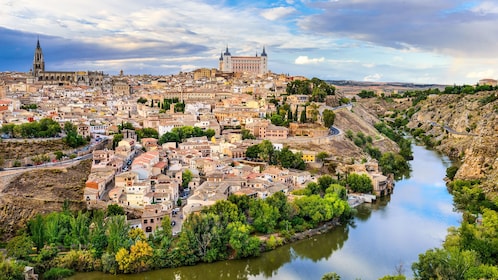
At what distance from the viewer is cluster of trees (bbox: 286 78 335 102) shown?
3716cm

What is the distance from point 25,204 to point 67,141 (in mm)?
5685

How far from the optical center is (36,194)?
1691 cm

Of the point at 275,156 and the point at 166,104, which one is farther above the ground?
the point at 166,104

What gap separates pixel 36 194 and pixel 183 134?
10.3 metres

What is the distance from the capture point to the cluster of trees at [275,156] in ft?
75.6

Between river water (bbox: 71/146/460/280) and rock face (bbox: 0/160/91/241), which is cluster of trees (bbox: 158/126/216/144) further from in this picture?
river water (bbox: 71/146/460/280)

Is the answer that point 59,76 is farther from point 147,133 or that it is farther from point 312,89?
point 147,133

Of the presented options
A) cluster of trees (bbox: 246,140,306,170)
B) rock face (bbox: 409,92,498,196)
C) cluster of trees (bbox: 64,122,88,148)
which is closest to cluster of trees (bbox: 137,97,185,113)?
cluster of trees (bbox: 64,122,88,148)

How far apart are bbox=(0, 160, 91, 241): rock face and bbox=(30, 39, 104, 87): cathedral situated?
32012 mm

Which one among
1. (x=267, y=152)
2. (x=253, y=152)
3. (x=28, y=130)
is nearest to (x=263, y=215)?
(x=267, y=152)

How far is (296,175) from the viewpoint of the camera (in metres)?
20.4

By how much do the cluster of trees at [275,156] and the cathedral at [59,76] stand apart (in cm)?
3031

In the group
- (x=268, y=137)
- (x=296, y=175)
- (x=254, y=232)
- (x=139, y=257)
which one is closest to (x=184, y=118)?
(x=268, y=137)

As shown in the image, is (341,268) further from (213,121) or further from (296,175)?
(213,121)
